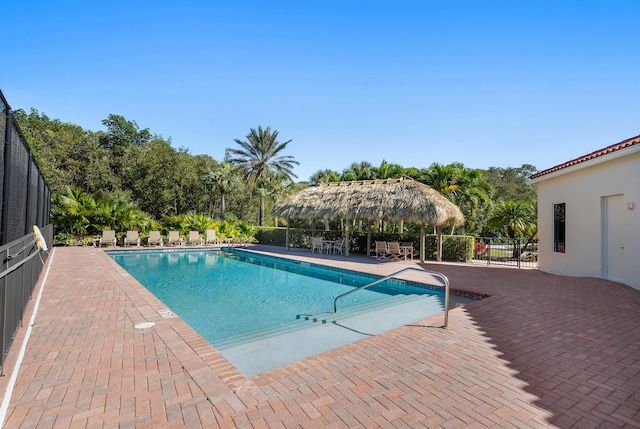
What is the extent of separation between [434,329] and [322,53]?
37.3ft

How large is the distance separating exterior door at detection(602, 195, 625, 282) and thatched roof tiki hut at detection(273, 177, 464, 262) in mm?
5611

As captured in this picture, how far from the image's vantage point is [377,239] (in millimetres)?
17797

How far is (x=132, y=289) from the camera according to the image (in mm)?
7723

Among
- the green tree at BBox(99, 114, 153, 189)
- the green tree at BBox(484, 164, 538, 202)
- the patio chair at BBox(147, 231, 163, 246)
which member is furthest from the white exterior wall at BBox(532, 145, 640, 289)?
the green tree at BBox(99, 114, 153, 189)

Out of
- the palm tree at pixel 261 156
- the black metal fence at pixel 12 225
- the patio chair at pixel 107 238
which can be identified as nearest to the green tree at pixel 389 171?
the palm tree at pixel 261 156

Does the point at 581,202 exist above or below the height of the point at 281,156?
below

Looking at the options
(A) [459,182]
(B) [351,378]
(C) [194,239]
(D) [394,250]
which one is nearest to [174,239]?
(C) [194,239]

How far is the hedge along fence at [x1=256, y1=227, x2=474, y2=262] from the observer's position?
48.6ft

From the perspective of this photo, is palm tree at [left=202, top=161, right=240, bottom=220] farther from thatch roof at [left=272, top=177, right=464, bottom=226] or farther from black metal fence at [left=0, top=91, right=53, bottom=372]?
black metal fence at [left=0, top=91, right=53, bottom=372]

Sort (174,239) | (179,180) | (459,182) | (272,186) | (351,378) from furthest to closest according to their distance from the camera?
1. (272,186)
2. (179,180)
3. (459,182)
4. (174,239)
5. (351,378)

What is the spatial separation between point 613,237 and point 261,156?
27.7 m

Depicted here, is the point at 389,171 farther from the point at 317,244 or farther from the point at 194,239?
the point at 194,239

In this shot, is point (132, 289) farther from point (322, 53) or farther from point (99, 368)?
point (322, 53)

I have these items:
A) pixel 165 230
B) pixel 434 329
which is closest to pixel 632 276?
pixel 434 329
